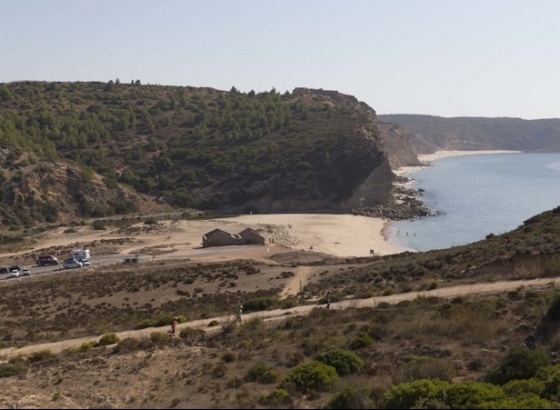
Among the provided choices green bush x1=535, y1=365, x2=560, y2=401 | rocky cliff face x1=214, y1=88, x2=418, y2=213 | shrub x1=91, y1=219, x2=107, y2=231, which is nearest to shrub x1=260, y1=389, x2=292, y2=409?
green bush x1=535, y1=365, x2=560, y2=401

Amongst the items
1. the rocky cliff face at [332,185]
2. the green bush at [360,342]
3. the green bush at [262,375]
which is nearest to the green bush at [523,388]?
the green bush at [262,375]

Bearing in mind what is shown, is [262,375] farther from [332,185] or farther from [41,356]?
[332,185]

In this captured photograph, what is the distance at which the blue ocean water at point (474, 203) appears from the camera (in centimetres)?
8188

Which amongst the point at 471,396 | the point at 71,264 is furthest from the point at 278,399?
the point at 71,264

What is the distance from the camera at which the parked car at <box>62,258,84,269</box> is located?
193ft

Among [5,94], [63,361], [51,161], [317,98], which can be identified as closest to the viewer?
[63,361]

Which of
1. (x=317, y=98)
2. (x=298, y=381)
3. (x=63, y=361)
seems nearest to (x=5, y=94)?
(x=317, y=98)

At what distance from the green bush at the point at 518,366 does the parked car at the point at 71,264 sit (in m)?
50.8

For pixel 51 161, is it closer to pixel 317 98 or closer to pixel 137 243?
pixel 137 243

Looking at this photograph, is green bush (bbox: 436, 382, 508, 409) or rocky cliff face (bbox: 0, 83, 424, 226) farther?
rocky cliff face (bbox: 0, 83, 424, 226)

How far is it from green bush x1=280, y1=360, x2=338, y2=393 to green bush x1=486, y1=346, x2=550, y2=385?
11.7ft

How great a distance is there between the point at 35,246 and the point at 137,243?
12575 mm

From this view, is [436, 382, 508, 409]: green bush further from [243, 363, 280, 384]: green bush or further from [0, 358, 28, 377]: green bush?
[0, 358, 28, 377]: green bush

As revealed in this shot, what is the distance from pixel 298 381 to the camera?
14.5 m
